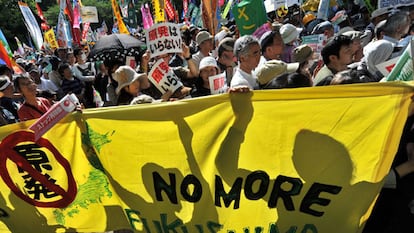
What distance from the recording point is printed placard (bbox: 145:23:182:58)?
4316 millimetres

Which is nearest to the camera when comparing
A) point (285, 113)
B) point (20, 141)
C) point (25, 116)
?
point (285, 113)

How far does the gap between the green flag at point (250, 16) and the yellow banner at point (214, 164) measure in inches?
100.0

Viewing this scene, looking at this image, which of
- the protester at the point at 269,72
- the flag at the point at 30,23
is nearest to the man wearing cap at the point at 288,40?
the protester at the point at 269,72

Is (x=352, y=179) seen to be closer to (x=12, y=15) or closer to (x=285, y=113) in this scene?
(x=285, y=113)

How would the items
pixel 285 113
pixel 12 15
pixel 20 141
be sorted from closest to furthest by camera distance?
pixel 285 113 < pixel 20 141 < pixel 12 15

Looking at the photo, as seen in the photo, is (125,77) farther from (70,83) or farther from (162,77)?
(70,83)

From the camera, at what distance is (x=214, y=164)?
8.48ft

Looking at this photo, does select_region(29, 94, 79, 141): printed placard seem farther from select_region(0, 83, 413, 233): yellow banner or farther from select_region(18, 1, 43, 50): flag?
select_region(18, 1, 43, 50): flag

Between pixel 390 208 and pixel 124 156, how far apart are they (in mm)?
1581

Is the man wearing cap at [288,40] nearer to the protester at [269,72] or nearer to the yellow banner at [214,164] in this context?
the protester at [269,72]

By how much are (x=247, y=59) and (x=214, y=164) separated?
3.98 feet

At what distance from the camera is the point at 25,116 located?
14.1ft

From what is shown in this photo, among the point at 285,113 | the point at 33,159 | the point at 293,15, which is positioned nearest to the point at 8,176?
the point at 33,159

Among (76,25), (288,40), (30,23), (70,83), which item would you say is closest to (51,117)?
(288,40)
